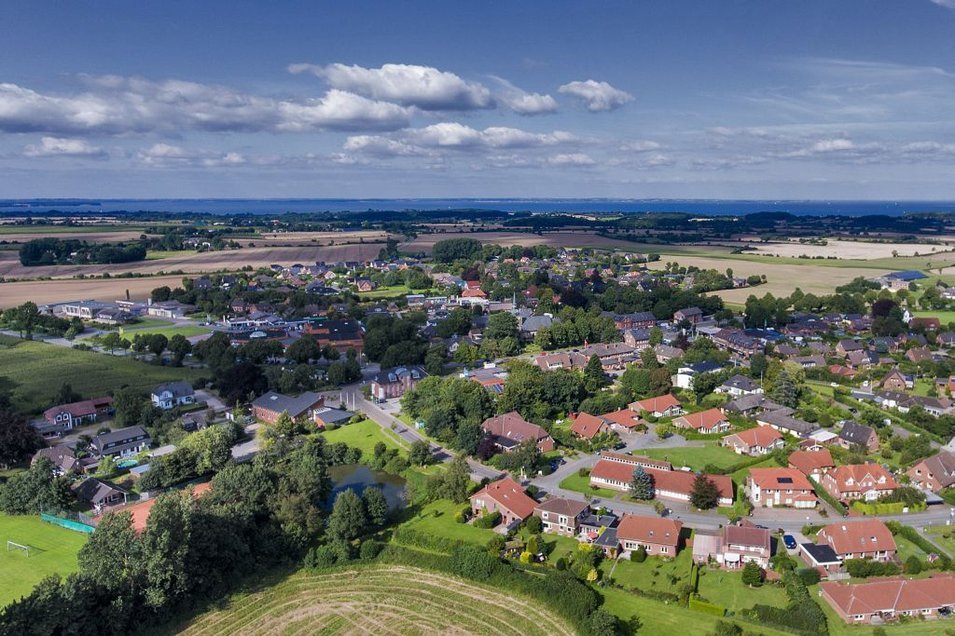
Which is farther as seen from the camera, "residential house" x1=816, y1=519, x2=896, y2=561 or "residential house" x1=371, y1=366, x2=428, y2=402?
"residential house" x1=371, y1=366, x2=428, y2=402

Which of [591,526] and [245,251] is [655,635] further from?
[245,251]

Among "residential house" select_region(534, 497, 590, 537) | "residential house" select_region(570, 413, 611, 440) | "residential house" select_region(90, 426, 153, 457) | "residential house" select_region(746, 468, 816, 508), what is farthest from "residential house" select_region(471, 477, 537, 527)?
"residential house" select_region(90, 426, 153, 457)

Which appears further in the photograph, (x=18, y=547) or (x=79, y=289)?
(x=79, y=289)

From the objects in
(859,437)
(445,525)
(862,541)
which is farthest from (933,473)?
(445,525)

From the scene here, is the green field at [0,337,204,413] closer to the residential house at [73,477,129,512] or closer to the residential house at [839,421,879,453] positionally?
the residential house at [73,477,129,512]

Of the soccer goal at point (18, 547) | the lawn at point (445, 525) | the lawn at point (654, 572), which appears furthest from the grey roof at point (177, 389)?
Result: the lawn at point (654, 572)

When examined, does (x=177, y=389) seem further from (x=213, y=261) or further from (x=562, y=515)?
(x=213, y=261)
